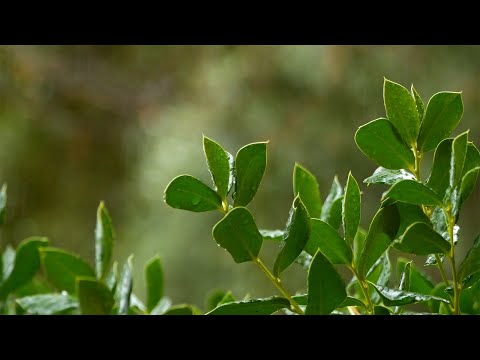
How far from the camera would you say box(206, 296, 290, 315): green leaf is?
236 millimetres

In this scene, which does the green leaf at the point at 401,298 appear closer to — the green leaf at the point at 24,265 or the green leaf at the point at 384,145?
the green leaf at the point at 384,145

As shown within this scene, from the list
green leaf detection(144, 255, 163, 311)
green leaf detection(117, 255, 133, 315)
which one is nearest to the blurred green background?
green leaf detection(144, 255, 163, 311)

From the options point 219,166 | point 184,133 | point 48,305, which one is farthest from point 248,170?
point 184,133

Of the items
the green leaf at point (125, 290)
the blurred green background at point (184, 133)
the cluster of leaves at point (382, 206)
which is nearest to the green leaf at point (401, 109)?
the cluster of leaves at point (382, 206)

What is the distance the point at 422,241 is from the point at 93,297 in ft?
0.45

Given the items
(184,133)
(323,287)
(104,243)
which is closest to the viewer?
(323,287)

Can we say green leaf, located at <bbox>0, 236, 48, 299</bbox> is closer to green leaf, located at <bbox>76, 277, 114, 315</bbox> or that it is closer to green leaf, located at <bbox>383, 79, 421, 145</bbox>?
green leaf, located at <bbox>76, 277, 114, 315</bbox>

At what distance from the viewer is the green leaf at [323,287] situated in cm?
22

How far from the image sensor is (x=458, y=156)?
230 millimetres

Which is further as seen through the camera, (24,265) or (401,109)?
(24,265)

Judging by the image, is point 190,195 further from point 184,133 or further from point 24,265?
point 184,133
